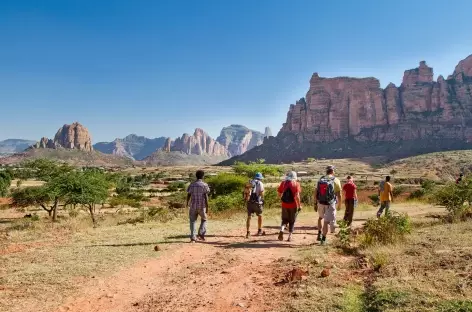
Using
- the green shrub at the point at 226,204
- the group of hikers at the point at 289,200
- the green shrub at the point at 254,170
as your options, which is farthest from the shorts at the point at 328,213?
the green shrub at the point at 254,170

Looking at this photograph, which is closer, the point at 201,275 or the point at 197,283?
the point at 197,283

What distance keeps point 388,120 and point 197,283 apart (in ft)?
611

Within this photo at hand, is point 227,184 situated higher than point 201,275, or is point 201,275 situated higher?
point 227,184

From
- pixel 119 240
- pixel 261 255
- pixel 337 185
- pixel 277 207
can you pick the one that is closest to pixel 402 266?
pixel 261 255

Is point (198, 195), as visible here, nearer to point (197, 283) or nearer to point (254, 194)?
point (254, 194)

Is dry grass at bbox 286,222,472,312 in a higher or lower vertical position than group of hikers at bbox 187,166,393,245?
lower

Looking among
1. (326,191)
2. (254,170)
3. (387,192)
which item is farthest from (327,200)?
(254,170)

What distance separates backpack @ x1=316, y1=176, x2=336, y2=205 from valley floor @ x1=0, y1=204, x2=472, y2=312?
4.11 ft

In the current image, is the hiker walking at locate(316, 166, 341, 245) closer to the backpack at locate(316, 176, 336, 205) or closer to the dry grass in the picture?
the backpack at locate(316, 176, 336, 205)

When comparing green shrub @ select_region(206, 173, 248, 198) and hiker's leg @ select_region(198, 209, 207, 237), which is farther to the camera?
green shrub @ select_region(206, 173, 248, 198)

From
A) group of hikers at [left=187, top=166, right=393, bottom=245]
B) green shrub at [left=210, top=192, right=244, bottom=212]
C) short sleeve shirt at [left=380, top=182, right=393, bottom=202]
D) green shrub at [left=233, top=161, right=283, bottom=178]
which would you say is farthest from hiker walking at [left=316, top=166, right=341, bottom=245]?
green shrub at [left=233, top=161, right=283, bottom=178]

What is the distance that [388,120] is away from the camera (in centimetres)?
17788

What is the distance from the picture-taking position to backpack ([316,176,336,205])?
1049 cm

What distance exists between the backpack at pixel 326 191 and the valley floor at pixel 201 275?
1254 mm
